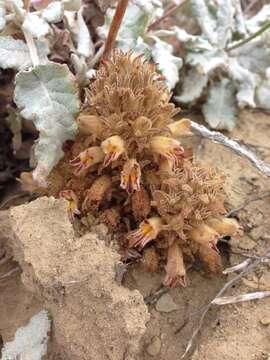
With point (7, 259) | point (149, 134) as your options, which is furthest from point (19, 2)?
point (7, 259)

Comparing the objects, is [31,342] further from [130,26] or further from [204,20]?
[204,20]

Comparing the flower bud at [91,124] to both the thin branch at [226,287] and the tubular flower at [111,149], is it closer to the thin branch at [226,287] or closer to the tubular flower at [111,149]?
the tubular flower at [111,149]

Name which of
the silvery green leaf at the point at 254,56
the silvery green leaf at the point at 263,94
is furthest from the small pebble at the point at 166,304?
the silvery green leaf at the point at 254,56

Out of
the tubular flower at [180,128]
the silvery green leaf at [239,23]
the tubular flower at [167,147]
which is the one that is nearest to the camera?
the tubular flower at [167,147]

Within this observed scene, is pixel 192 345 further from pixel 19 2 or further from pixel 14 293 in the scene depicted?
pixel 19 2

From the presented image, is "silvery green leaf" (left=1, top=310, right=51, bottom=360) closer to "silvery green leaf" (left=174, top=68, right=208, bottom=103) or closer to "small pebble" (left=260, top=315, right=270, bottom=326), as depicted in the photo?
"small pebble" (left=260, top=315, right=270, bottom=326)

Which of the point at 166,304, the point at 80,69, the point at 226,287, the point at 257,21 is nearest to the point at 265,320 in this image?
the point at 226,287
